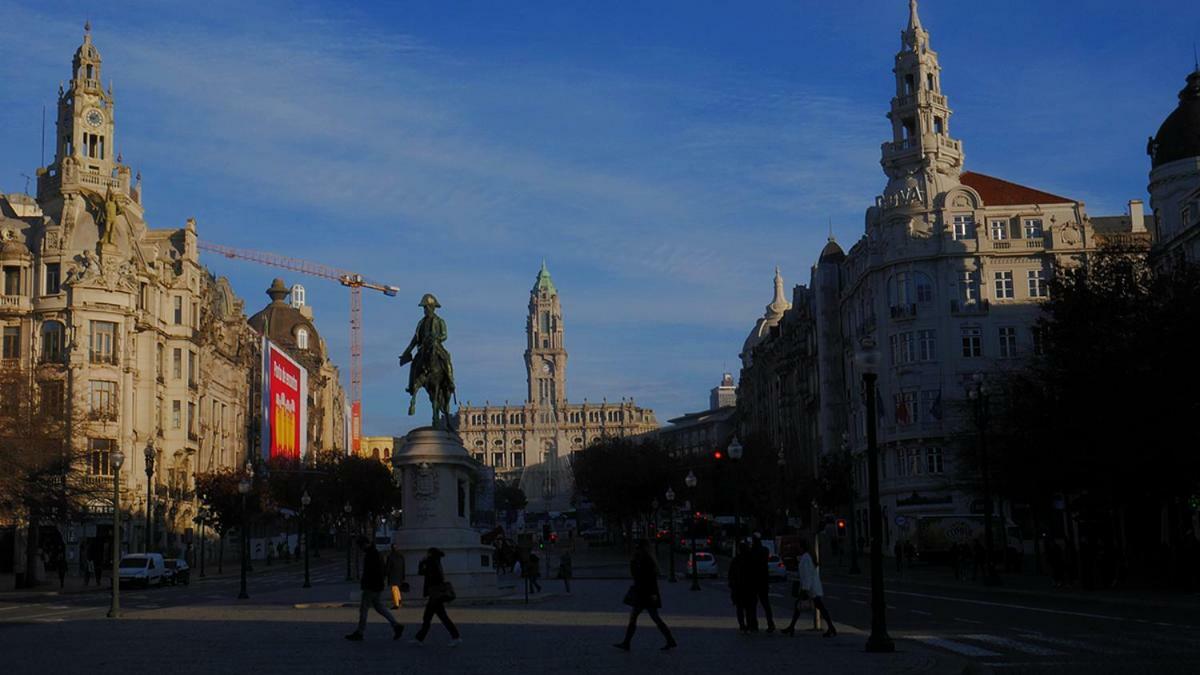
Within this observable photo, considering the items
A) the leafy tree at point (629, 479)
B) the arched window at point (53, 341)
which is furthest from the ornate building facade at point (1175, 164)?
the arched window at point (53, 341)

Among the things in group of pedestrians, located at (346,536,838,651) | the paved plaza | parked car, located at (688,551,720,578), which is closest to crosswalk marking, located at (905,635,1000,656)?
the paved plaza

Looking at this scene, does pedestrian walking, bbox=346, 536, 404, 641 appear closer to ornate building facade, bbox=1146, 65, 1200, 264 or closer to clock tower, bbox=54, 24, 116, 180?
ornate building facade, bbox=1146, 65, 1200, 264

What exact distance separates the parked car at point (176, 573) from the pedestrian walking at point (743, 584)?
47.6 m

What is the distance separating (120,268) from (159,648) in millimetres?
67456

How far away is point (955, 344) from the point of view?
81.4 m

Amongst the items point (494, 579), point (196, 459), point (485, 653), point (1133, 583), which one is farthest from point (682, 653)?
point (196, 459)

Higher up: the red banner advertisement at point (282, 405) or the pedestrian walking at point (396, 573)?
the red banner advertisement at point (282, 405)

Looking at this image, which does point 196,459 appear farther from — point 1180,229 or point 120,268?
point 1180,229

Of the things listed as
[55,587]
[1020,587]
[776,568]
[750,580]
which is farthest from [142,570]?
[750,580]

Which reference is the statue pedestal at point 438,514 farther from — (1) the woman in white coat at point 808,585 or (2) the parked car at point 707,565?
(2) the parked car at point 707,565

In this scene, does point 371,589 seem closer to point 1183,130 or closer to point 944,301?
point 1183,130

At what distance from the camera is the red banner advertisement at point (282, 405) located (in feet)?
381

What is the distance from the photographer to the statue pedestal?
1567 inches

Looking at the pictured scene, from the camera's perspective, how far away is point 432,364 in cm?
4403
